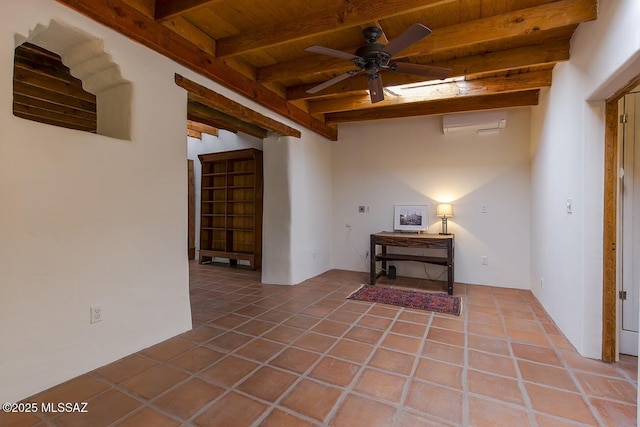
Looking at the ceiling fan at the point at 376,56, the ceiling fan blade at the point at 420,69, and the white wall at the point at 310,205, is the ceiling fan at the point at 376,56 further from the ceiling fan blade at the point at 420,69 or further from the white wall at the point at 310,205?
the white wall at the point at 310,205

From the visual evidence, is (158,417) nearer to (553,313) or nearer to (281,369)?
(281,369)

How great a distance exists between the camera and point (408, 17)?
245cm

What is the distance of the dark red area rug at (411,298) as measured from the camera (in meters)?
3.36

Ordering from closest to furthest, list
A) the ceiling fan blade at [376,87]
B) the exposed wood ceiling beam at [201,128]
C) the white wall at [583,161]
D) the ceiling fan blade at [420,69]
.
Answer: the white wall at [583,161]
the ceiling fan blade at [420,69]
the ceiling fan blade at [376,87]
the exposed wood ceiling beam at [201,128]

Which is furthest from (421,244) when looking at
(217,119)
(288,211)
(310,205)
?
(217,119)

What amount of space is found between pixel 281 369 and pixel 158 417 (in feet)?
2.55

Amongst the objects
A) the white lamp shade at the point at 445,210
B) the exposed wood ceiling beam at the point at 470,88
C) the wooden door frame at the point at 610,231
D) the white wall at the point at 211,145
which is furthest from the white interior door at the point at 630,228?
the white wall at the point at 211,145

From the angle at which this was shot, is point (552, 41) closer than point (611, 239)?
No

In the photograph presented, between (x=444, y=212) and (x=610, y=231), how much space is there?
7.44 feet

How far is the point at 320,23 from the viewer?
7.81 ft

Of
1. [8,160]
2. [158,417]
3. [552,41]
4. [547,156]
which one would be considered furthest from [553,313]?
[8,160]

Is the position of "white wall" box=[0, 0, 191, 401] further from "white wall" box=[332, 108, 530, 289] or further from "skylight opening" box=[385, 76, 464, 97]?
"white wall" box=[332, 108, 530, 289]

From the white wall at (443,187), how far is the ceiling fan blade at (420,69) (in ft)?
7.35

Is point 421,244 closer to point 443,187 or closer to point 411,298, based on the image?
point 411,298
